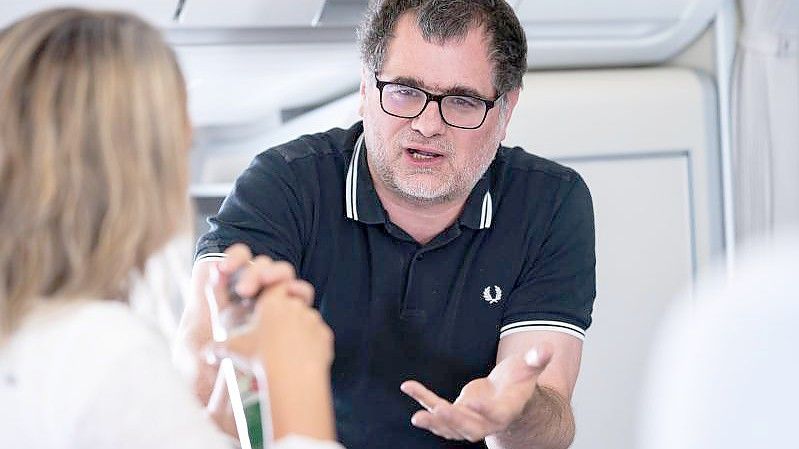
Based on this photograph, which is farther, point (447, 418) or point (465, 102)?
point (465, 102)

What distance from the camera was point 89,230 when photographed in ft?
2.92

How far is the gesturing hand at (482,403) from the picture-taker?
3.78 feet

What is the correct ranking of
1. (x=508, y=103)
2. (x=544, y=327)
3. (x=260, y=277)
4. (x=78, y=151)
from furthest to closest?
(x=508, y=103), (x=544, y=327), (x=260, y=277), (x=78, y=151)

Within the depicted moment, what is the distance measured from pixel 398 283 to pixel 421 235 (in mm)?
84

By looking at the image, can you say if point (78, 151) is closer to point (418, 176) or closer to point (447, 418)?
point (447, 418)

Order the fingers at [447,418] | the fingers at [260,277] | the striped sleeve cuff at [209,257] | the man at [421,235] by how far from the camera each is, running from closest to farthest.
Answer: the fingers at [260,277], the fingers at [447,418], the striped sleeve cuff at [209,257], the man at [421,235]

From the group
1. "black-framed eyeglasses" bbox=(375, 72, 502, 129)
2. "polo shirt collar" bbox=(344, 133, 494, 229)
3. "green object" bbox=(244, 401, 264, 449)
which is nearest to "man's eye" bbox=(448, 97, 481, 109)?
"black-framed eyeglasses" bbox=(375, 72, 502, 129)

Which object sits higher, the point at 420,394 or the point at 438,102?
the point at 438,102

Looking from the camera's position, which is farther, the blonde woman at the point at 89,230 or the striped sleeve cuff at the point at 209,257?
the striped sleeve cuff at the point at 209,257

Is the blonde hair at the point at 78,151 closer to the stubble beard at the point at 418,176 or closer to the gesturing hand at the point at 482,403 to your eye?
the gesturing hand at the point at 482,403

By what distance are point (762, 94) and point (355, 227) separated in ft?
3.27

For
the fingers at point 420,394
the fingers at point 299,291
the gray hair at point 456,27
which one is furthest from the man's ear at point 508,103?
the fingers at point 299,291

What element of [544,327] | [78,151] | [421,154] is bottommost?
[544,327]

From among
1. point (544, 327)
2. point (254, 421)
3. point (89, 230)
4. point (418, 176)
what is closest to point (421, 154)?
point (418, 176)
